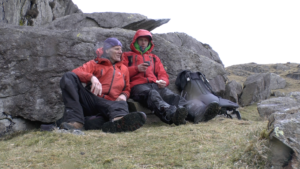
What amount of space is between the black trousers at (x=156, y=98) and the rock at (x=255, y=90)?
5125 millimetres

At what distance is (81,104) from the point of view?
5273 mm

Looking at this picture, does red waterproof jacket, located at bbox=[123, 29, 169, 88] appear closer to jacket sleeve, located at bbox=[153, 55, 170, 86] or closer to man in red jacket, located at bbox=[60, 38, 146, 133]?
jacket sleeve, located at bbox=[153, 55, 170, 86]

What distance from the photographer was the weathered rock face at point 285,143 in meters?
2.46

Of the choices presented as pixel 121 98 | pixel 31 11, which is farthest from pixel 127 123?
pixel 31 11

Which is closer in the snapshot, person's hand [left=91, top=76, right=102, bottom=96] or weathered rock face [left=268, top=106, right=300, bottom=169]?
weathered rock face [left=268, top=106, right=300, bottom=169]

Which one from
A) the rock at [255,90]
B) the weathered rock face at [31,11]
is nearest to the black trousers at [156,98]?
the rock at [255,90]

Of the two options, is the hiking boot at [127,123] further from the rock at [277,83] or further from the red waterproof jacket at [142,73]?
the rock at [277,83]

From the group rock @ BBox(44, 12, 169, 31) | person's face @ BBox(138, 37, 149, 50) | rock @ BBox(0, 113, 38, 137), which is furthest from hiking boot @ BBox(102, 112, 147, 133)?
rock @ BBox(44, 12, 169, 31)

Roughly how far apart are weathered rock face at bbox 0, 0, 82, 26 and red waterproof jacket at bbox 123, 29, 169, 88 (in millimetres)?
5623

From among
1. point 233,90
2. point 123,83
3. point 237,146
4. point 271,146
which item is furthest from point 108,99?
point 233,90

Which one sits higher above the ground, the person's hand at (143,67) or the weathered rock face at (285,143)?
the person's hand at (143,67)

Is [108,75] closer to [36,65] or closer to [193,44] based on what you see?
[36,65]

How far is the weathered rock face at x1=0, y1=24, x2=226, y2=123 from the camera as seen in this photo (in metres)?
5.80

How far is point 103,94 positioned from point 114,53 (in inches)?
38.5
